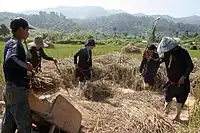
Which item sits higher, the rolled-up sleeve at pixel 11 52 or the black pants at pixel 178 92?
the rolled-up sleeve at pixel 11 52

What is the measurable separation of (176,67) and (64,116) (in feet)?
6.51

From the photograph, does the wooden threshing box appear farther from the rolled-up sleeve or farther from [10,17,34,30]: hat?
[10,17,34,30]: hat

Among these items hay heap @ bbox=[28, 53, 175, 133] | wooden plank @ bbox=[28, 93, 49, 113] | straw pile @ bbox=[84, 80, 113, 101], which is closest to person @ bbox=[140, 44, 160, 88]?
hay heap @ bbox=[28, 53, 175, 133]

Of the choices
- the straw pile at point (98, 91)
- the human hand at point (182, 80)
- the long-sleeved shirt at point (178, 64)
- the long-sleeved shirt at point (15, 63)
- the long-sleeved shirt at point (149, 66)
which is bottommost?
the straw pile at point (98, 91)

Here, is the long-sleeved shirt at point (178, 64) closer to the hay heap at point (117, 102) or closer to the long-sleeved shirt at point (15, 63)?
the hay heap at point (117, 102)

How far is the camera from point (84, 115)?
5.87 metres

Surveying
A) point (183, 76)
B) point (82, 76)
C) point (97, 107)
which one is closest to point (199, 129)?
point (183, 76)

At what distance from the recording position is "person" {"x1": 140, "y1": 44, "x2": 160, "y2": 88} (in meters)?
7.49

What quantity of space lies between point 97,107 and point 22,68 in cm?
281

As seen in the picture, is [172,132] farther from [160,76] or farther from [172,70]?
[160,76]

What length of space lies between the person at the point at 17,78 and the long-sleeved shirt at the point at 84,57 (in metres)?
3.32

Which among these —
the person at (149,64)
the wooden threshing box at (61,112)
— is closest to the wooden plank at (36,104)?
the wooden threshing box at (61,112)

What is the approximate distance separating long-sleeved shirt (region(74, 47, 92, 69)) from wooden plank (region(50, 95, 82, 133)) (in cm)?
253

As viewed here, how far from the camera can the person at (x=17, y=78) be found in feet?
12.4
